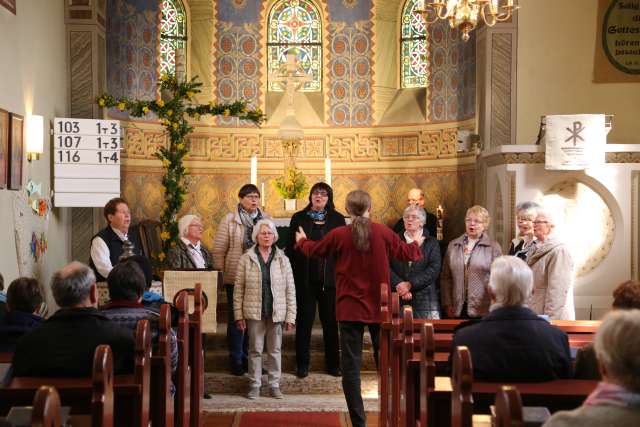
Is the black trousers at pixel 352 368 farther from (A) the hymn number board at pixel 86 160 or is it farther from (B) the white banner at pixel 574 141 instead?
(A) the hymn number board at pixel 86 160

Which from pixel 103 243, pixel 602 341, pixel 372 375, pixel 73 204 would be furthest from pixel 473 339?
pixel 73 204

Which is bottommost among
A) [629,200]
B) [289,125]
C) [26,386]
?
[26,386]

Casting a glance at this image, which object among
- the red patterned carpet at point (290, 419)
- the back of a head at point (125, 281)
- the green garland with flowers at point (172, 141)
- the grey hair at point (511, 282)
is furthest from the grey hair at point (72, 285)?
the green garland with flowers at point (172, 141)

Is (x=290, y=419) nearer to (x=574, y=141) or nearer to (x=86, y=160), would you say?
(x=86, y=160)

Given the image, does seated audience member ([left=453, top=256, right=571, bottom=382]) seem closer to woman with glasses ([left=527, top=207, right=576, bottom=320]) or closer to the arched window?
woman with glasses ([left=527, top=207, right=576, bottom=320])

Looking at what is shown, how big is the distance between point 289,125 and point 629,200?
3949mm

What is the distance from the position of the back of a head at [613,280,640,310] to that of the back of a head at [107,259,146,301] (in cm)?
207

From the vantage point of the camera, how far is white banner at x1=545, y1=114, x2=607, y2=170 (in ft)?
26.1

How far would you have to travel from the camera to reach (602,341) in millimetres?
2439

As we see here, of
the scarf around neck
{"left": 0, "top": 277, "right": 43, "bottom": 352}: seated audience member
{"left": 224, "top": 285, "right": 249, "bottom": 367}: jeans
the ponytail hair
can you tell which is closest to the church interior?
{"left": 224, "top": 285, "right": 249, "bottom": 367}: jeans

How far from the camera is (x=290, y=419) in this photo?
22.1 ft

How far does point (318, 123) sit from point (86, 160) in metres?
3.87

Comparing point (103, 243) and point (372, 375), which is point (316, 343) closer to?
point (372, 375)

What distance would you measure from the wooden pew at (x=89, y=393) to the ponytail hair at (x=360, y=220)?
247 cm
